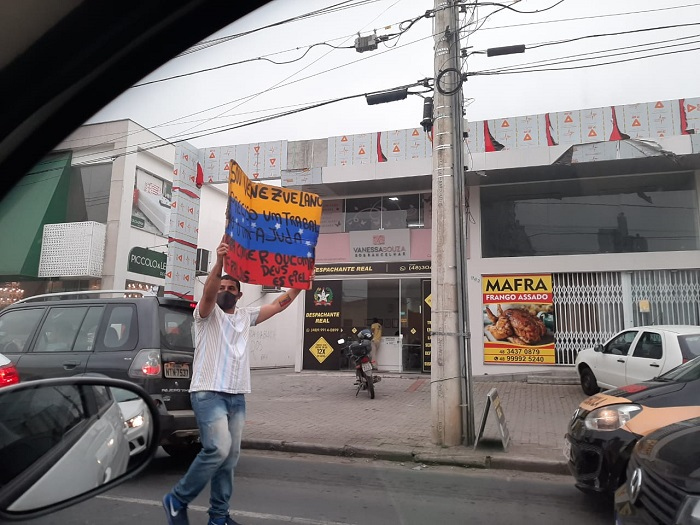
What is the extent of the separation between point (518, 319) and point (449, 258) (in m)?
6.93

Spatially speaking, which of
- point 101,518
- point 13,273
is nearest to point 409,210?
point 101,518

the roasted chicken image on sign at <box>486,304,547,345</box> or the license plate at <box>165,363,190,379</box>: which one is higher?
the roasted chicken image on sign at <box>486,304,547,345</box>

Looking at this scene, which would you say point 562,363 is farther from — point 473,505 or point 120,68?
point 120,68

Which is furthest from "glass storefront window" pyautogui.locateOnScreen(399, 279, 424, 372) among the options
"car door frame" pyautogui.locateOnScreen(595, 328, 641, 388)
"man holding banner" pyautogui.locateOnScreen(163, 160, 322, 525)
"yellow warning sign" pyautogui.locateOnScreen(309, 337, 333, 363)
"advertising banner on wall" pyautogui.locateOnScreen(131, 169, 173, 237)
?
"man holding banner" pyautogui.locateOnScreen(163, 160, 322, 525)

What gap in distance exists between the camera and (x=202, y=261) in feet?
65.4

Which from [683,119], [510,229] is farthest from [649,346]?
[683,119]

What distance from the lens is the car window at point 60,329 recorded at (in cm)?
571

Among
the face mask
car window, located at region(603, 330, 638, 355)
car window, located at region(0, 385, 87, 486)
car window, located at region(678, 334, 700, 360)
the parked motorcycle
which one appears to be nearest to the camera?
car window, located at region(0, 385, 87, 486)

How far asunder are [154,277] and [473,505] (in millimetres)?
18126

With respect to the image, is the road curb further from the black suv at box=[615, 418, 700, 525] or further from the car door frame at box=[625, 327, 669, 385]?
the car door frame at box=[625, 327, 669, 385]

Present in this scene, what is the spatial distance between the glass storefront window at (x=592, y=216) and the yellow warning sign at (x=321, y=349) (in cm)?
523

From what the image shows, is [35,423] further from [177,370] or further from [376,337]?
[376,337]

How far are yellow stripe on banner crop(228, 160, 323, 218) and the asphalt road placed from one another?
8.78 ft

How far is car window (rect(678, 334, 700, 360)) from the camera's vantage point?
26.1 ft
